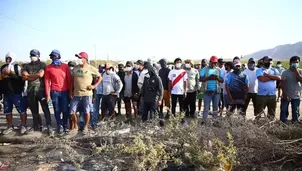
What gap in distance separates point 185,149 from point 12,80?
421 centimetres

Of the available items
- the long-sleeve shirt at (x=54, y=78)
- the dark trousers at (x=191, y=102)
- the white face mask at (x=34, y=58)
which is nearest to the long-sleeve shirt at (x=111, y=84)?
the long-sleeve shirt at (x=54, y=78)

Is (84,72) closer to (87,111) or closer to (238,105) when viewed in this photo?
(87,111)

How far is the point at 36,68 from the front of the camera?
577cm

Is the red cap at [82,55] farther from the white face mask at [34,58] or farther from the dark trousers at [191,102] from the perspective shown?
the dark trousers at [191,102]

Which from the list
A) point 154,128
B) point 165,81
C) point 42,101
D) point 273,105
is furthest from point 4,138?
point 273,105

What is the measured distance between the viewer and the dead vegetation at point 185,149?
3.73 metres

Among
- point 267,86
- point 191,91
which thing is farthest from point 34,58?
point 267,86

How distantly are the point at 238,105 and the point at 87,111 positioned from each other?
363 centimetres

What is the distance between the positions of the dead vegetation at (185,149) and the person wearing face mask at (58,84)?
96cm

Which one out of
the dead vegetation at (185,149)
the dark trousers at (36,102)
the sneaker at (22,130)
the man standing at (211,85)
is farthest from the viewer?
the man standing at (211,85)

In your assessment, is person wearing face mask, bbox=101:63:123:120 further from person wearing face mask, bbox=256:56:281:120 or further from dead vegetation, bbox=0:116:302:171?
person wearing face mask, bbox=256:56:281:120

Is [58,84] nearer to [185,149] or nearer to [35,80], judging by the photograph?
[35,80]

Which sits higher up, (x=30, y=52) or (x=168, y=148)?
(x=30, y=52)

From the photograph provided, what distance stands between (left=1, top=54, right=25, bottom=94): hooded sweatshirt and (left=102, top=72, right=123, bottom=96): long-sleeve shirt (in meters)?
2.04
